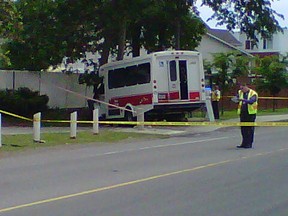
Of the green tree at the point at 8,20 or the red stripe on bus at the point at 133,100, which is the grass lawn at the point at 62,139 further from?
the green tree at the point at 8,20

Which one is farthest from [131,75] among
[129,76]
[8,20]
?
[8,20]

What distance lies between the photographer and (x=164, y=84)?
26.4m

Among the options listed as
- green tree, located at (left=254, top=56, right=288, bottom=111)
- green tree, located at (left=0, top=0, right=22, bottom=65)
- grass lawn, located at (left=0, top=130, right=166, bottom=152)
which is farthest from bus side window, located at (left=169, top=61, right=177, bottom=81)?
green tree, located at (left=254, top=56, right=288, bottom=111)

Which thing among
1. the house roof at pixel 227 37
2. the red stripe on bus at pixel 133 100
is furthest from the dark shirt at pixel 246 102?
the house roof at pixel 227 37

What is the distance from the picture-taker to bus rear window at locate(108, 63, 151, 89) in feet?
87.5

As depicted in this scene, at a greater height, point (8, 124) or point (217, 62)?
point (217, 62)

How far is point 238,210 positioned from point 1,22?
15636 millimetres

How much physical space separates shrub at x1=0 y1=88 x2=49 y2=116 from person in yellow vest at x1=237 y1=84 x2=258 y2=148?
13573mm

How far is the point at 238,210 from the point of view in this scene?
Result: 8.95 meters

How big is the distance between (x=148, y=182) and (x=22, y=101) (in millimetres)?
17669

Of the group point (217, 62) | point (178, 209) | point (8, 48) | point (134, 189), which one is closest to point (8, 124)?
point (8, 48)

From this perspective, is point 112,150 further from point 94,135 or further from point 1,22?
point 1,22

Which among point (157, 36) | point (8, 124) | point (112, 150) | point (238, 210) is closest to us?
point (238, 210)

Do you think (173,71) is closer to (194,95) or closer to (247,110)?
(194,95)
